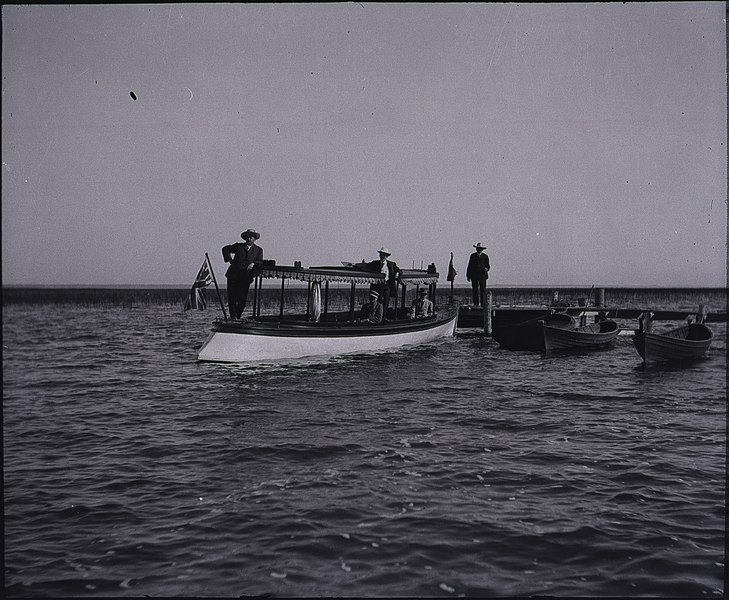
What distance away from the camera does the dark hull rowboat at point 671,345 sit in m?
19.5

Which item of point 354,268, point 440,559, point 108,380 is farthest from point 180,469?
point 354,268

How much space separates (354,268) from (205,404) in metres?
10.0

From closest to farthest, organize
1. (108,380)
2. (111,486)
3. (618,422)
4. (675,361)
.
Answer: (111,486) < (618,422) < (108,380) < (675,361)

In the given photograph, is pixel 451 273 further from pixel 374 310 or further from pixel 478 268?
pixel 374 310

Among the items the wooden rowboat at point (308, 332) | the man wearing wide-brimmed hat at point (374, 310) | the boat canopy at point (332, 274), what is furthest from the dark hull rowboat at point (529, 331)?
the man wearing wide-brimmed hat at point (374, 310)

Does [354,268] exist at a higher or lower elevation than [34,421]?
higher

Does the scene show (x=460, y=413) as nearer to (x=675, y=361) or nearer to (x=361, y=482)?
(x=361, y=482)

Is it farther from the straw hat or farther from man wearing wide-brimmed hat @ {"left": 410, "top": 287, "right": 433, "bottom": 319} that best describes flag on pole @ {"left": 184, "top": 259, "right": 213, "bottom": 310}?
man wearing wide-brimmed hat @ {"left": 410, "top": 287, "right": 433, "bottom": 319}

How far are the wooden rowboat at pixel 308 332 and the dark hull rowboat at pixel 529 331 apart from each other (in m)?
4.29

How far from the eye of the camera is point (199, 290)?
55.3 feet

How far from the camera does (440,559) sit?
5742 millimetres

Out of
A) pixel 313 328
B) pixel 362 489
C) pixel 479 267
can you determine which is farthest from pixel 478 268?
pixel 362 489

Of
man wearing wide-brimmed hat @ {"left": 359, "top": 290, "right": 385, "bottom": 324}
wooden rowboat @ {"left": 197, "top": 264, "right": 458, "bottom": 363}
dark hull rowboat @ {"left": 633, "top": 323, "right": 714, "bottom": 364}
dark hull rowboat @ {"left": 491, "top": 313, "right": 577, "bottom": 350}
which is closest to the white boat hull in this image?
wooden rowboat @ {"left": 197, "top": 264, "right": 458, "bottom": 363}

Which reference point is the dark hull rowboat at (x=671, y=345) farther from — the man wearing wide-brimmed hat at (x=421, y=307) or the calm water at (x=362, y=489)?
the man wearing wide-brimmed hat at (x=421, y=307)
